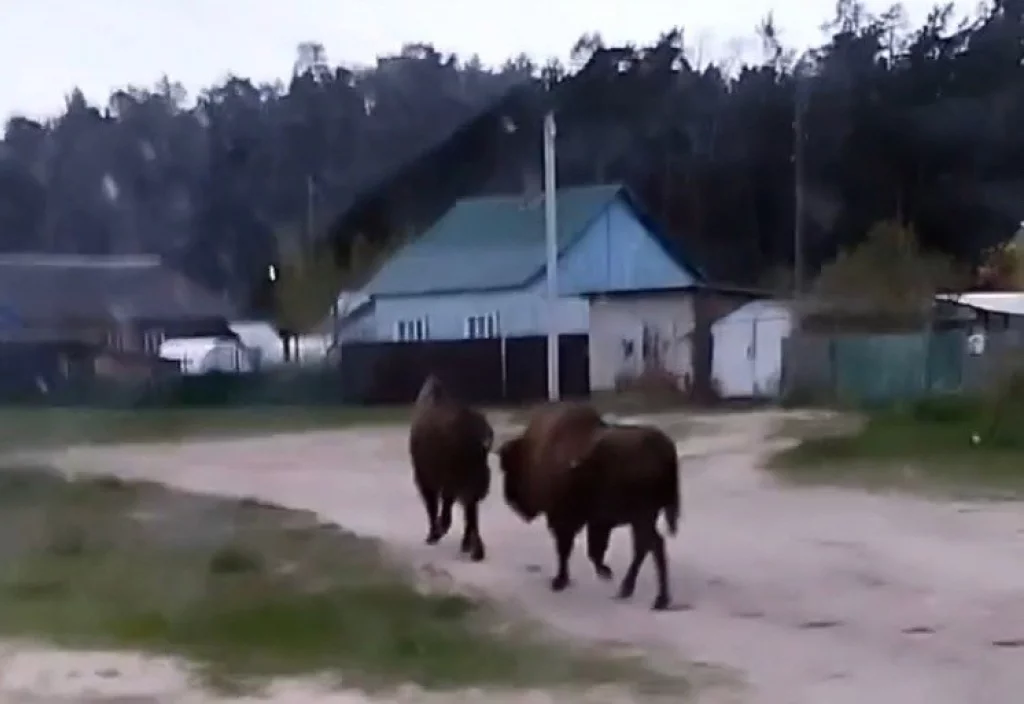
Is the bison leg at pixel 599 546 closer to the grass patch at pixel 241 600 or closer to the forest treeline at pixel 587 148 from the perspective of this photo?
the grass patch at pixel 241 600

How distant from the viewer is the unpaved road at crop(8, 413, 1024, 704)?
5.98 m

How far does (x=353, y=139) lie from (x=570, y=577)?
201cm

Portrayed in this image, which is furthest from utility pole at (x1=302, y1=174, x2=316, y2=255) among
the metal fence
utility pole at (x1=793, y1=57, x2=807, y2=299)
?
the metal fence

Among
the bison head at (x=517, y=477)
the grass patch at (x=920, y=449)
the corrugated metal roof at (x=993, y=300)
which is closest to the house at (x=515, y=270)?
the bison head at (x=517, y=477)

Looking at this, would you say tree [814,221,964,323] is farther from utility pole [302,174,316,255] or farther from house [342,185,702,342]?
utility pole [302,174,316,255]

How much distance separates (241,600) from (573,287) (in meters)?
2.21

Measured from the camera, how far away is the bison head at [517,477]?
801cm

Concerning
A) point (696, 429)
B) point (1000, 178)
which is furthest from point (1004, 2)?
point (696, 429)

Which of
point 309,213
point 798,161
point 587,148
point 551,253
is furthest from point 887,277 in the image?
point 309,213

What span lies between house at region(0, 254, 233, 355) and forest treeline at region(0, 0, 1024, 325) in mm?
81

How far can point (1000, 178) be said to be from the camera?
787cm

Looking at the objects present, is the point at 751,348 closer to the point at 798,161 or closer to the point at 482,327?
the point at 482,327

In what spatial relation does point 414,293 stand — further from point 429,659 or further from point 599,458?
point 429,659

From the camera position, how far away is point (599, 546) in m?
7.74
